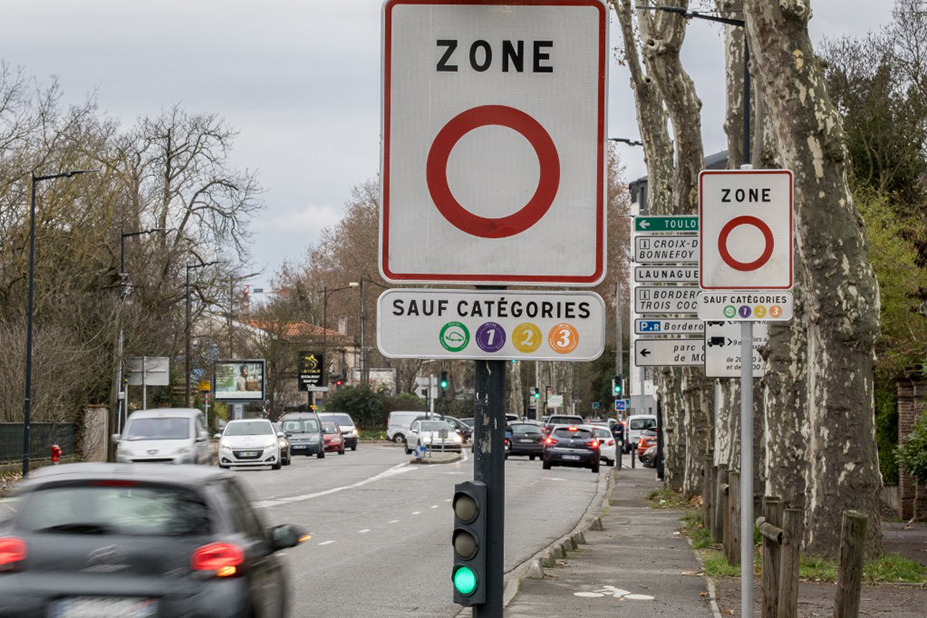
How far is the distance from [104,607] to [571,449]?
40712 mm

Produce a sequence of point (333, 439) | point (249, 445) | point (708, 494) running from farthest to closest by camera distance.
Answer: point (333, 439), point (249, 445), point (708, 494)

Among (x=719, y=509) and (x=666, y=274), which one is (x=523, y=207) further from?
(x=719, y=509)

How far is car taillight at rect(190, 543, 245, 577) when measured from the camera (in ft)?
26.1

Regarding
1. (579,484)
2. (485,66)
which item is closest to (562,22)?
(485,66)

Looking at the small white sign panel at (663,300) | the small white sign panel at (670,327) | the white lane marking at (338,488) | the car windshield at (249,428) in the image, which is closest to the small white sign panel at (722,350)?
the small white sign panel at (663,300)

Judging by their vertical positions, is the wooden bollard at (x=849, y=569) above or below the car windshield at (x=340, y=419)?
below

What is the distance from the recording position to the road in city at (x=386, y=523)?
14.3 meters

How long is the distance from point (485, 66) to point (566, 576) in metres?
12.3

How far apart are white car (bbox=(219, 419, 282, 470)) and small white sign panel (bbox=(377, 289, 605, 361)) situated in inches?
1596

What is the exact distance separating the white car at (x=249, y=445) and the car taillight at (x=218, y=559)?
36040mm

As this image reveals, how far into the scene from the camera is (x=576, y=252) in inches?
153

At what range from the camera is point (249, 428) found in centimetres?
4475

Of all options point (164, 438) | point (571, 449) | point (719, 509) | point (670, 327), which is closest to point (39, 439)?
point (164, 438)

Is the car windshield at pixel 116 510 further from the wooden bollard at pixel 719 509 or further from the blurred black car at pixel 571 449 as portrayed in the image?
the blurred black car at pixel 571 449
